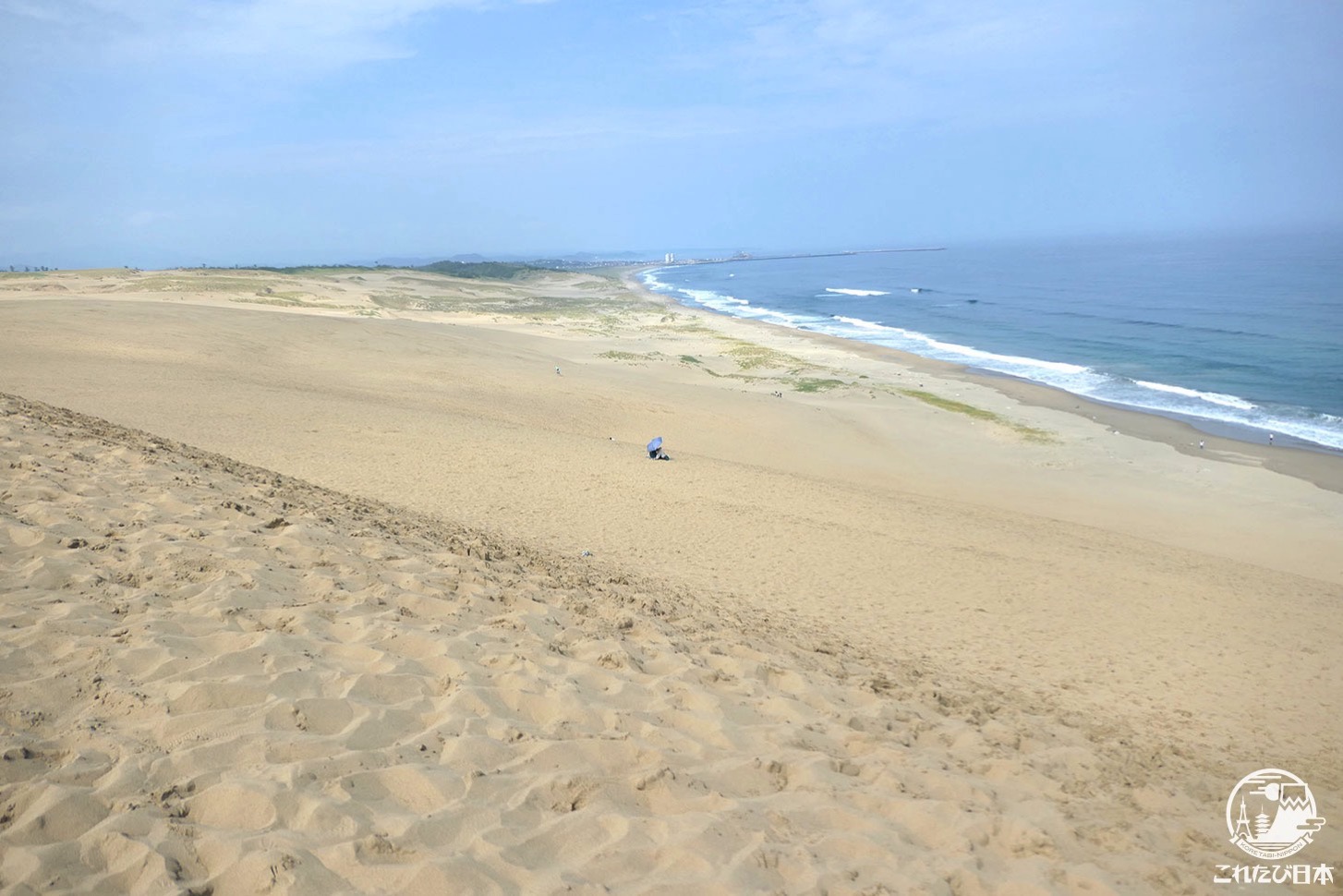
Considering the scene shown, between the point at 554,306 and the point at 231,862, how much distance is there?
53.3m

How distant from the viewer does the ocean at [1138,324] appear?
27.7m

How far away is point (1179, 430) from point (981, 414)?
5.31 meters

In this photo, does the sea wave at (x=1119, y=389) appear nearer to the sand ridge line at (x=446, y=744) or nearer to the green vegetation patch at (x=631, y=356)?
the green vegetation patch at (x=631, y=356)

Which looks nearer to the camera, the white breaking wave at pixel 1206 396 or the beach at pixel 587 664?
the beach at pixel 587 664

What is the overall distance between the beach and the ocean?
13.8m

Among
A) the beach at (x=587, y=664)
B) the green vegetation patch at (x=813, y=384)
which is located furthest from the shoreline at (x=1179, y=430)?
the green vegetation patch at (x=813, y=384)

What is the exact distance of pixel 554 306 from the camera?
180ft

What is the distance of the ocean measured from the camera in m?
27.7

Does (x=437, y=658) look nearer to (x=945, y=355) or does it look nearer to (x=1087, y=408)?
(x=1087, y=408)

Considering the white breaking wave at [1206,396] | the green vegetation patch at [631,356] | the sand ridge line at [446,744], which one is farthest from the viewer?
the green vegetation patch at [631,356]

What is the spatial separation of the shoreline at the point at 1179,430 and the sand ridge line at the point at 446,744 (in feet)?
59.7

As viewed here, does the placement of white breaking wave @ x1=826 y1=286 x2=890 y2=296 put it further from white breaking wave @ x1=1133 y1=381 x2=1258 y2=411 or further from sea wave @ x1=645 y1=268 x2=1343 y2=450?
white breaking wave @ x1=1133 y1=381 x2=1258 y2=411

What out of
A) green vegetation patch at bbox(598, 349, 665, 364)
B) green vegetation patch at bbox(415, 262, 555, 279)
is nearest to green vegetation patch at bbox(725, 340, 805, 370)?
green vegetation patch at bbox(598, 349, 665, 364)

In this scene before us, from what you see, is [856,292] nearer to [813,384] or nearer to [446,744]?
[813,384]
